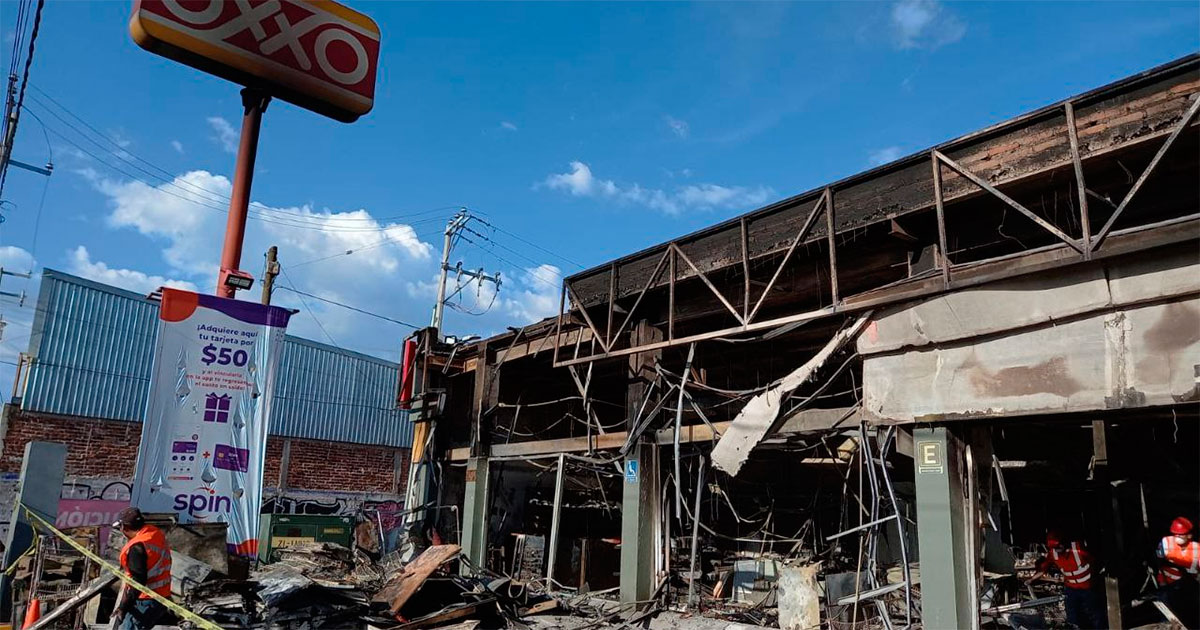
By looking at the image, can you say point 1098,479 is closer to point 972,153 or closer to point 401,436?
point 972,153

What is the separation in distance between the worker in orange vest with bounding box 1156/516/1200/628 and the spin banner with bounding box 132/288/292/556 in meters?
12.5

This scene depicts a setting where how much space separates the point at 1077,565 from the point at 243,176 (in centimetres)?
1687

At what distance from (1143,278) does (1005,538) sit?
8.70m

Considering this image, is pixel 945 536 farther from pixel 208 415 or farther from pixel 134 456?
pixel 134 456

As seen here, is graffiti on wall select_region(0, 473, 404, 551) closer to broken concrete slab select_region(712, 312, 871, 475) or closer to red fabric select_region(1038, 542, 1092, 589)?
broken concrete slab select_region(712, 312, 871, 475)

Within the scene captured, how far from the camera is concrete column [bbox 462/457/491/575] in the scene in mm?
17094

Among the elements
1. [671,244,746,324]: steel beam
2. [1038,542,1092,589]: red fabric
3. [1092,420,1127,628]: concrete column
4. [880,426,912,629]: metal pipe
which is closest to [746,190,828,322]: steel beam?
[671,244,746,324]: steel beam

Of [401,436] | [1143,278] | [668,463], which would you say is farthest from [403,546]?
[1143,278]


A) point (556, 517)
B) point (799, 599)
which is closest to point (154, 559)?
point (556, 517)

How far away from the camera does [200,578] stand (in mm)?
9961

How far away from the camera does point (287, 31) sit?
624 inches

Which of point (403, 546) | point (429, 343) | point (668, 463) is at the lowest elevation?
point (403, 546)

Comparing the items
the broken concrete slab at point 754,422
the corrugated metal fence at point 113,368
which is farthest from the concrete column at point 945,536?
the corrugated metal fence at point 113,368

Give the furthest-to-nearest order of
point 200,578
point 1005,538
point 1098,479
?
point 1005,538 < point 1098,479 < point 200,578
